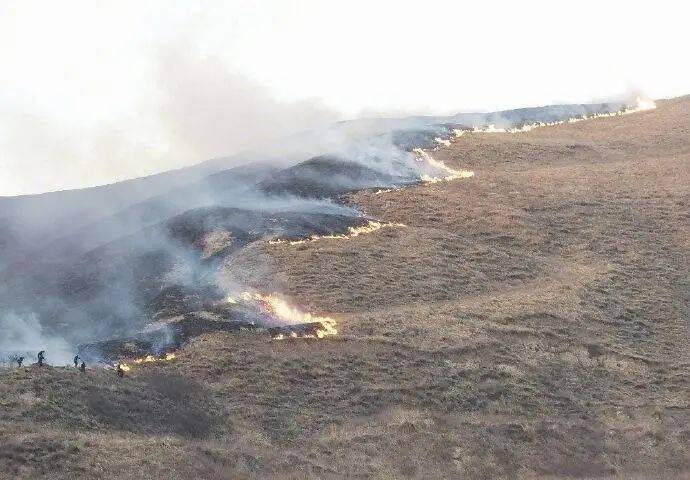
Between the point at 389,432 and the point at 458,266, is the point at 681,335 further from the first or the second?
the point at 389,432

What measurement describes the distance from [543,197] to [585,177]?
757cm

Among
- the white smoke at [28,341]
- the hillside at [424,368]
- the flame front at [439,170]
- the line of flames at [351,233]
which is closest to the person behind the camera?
the hillside at [424,368]

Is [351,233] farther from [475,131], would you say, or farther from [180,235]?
[475,131]

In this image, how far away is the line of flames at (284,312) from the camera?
4156 cm

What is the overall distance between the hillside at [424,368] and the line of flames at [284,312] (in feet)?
2.35

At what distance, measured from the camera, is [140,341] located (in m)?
39.9

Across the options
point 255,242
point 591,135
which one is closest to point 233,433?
point 255,242

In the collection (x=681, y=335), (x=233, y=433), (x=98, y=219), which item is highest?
(x=98, y=219)

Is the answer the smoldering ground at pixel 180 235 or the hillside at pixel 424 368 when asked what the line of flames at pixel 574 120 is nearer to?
the smoldering ground at pixel 180 235

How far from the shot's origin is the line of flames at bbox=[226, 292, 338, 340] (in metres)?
41.6

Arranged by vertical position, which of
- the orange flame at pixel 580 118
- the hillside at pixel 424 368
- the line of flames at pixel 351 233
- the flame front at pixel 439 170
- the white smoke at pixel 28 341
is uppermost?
the orange flame at pixel 580 118

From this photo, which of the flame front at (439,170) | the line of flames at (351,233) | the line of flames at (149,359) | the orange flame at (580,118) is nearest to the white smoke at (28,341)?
the line of flames at (149,359)

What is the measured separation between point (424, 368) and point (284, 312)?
9743mm

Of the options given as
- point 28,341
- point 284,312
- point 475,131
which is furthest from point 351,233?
point 475,131
